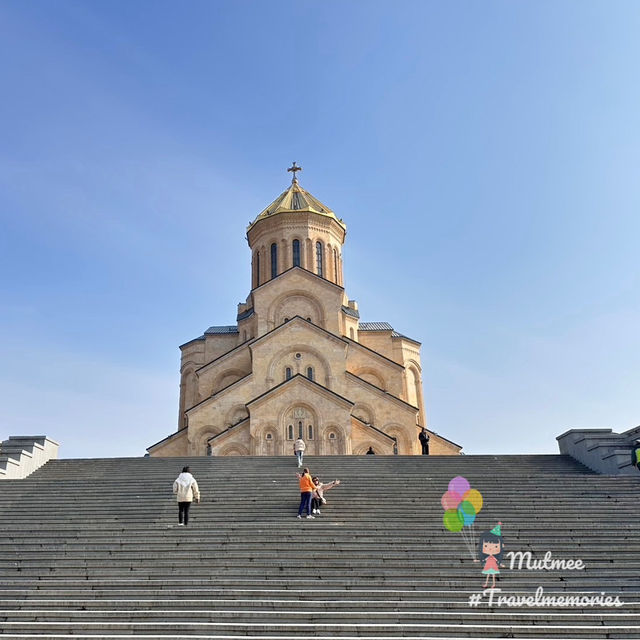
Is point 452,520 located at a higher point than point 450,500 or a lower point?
lower

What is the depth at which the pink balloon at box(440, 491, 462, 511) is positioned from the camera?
35.9ft

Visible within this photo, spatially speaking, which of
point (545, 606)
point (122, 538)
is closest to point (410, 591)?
point (545, 606)

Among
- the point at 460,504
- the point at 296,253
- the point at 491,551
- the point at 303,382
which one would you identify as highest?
the point at 296,253

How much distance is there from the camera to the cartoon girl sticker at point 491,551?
804 cm

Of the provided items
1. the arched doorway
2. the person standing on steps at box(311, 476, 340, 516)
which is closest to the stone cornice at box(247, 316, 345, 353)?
the arched doorway

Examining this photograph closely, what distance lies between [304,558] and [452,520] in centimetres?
301

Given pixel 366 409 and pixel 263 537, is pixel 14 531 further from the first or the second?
pixel 366 409

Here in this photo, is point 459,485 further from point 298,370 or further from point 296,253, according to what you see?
point 296,253

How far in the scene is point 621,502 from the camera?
11.0 m

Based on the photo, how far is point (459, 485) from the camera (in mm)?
12320

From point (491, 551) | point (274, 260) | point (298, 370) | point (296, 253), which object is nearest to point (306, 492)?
point (491, 551)

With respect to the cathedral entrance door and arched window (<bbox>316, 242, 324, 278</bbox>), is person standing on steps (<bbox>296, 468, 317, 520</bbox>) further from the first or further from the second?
arched window (<bbox>316, 242, 324, 278</bbox>)

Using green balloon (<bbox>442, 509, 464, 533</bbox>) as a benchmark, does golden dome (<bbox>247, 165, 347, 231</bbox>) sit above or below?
above

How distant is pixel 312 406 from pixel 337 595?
48.9 ft
